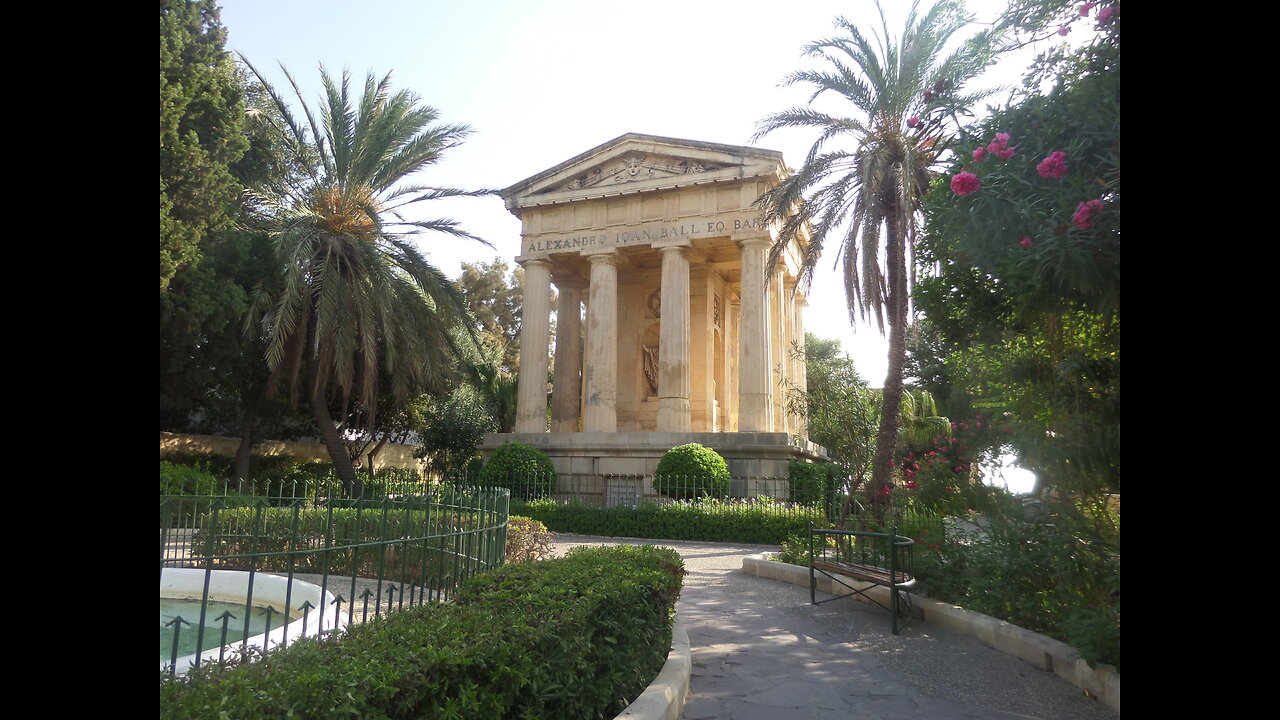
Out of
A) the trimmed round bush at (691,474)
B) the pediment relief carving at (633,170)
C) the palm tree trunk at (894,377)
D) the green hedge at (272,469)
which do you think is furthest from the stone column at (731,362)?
the palm tree trunk at (894,377)

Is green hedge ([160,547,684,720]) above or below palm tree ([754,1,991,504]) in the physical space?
below

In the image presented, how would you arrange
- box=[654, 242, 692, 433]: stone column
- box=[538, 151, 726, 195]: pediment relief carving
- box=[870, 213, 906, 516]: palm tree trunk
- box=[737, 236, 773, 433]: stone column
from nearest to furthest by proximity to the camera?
box=[870, 213, 906, 516]: palm tree trunk, box=[737, 236, 773, 433]: stone column, box=[654, 242, 692, 433]: stone column, box=[538, 151, 726, 195]: pediment relief carving

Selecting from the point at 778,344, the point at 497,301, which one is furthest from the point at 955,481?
the point at 497,301

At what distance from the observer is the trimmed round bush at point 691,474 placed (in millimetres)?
17297

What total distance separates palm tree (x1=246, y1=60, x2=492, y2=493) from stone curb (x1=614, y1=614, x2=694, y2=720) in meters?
13.9

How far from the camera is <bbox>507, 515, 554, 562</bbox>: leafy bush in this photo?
30.8ft

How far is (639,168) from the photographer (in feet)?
75.2

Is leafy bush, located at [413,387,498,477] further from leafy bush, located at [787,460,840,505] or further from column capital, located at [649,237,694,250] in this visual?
leafy bush, located at [787,460,840,505]

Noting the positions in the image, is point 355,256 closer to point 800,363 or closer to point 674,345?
point 674,345

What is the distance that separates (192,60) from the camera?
58.2 ft

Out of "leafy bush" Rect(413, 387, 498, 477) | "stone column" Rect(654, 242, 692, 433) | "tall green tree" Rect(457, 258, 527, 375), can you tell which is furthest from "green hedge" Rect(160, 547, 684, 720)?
"tall green tree" Rect(457, 258, 527, 375)

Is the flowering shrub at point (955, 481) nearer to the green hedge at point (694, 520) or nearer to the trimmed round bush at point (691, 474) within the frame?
the green hedge at point (694, 520)

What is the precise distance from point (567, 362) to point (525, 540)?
50.4 feet
